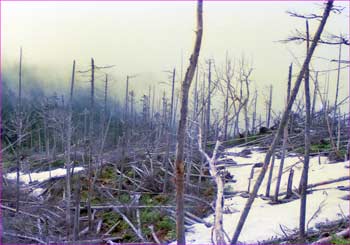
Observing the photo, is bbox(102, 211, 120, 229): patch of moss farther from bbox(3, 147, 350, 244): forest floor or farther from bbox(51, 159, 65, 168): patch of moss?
bbox(51, 159, 65, 168): patch of moss

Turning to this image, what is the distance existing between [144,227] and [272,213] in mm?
4277

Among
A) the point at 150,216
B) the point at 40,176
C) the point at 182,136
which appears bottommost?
the point at 40,176

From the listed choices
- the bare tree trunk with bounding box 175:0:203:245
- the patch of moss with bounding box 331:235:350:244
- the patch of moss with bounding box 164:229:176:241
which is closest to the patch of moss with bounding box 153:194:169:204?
the patch of moss with bounding box 164:229:176:241

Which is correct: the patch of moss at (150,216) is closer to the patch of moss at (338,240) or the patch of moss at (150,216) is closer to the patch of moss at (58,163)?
the patch of moss at (338,240)

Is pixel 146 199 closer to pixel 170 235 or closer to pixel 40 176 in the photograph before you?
pixel 170 235

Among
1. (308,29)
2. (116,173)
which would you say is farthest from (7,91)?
(308,29)

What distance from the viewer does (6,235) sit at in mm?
12062

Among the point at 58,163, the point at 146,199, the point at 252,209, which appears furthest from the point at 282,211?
the point at 58,163

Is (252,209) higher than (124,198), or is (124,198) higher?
(252,209)

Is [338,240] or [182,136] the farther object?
[338,240]

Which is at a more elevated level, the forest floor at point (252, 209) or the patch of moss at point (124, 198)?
the forest floor at point (252, 209)

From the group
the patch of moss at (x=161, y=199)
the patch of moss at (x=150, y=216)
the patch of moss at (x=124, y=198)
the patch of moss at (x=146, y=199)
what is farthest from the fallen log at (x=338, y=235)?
the patch of moss at (x=124, y=198)

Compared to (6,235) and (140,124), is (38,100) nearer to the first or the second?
(140,124)

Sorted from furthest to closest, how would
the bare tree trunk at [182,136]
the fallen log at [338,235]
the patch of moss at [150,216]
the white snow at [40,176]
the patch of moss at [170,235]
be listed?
the white snow at [40,176]
the patch of moss at [150,216]
the patch of moss at [170,235]
the fallen log at [338,235]
the bare tree trunk at [182,136]
